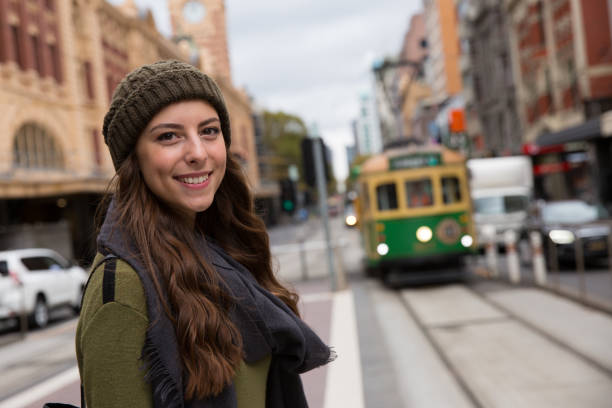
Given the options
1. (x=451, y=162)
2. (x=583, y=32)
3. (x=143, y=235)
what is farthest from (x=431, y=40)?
(x=143, y=235)

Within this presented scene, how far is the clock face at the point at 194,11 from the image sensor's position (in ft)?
328

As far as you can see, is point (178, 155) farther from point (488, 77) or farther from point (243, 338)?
point (488, 77)

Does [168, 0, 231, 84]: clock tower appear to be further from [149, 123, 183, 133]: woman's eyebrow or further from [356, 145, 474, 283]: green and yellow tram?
[149, 123, 183, 133]: woman's eyebrow

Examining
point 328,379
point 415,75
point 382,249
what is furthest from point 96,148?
point 415,75

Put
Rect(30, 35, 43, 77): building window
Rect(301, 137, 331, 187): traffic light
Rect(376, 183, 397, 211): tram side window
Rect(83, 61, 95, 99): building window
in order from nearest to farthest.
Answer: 1. Rect(301, 137, 331, 187): traffic light
2. Rect(376, 183, 397, 211): tram side window
3. Rect(30, 35, 43, 77): building window
4. Rect(83, 61, 95, 99): building window

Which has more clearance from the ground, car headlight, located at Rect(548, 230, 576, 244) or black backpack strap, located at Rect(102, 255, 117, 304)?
black backpack strap, located at Rect(102, 255, 117, 304)

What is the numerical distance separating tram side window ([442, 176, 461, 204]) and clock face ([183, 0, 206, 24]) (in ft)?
296

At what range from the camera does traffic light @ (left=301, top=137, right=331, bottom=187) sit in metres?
14.8

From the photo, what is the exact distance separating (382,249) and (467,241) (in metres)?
1.81

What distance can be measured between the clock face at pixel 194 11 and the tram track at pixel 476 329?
305ft

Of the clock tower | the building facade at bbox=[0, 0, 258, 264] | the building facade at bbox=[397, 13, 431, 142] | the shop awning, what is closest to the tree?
the clock tower

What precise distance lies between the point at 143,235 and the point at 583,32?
34.1 m

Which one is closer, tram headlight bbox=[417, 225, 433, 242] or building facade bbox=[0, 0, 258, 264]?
tram headlight bbox=[417, 225, 433, 242]

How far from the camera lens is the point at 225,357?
5.83ft
